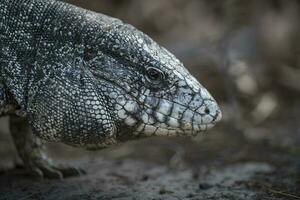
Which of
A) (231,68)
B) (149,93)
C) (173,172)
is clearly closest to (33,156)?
(173,172)

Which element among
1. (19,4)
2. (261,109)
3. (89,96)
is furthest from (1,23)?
(261,109)

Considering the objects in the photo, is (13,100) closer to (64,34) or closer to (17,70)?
(17,70)

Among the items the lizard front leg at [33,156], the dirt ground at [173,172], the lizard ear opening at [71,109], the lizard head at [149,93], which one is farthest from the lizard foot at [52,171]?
the lizard head at [149,93]

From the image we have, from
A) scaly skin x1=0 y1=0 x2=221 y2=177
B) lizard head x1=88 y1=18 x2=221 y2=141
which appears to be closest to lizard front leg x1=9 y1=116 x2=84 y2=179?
scaly skin x1=0 y1=0 x2=221 y2=177

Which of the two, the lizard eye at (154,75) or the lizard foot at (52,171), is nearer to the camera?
the lizard eye at (154,75)

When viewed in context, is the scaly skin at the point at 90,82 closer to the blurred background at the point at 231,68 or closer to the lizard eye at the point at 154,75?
the lizard eye at the point at 154,75

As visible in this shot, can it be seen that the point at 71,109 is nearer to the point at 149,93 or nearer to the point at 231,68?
the point at 149,93

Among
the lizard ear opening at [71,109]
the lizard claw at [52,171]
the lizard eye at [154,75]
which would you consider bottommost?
the lizard claw at [52,171]
